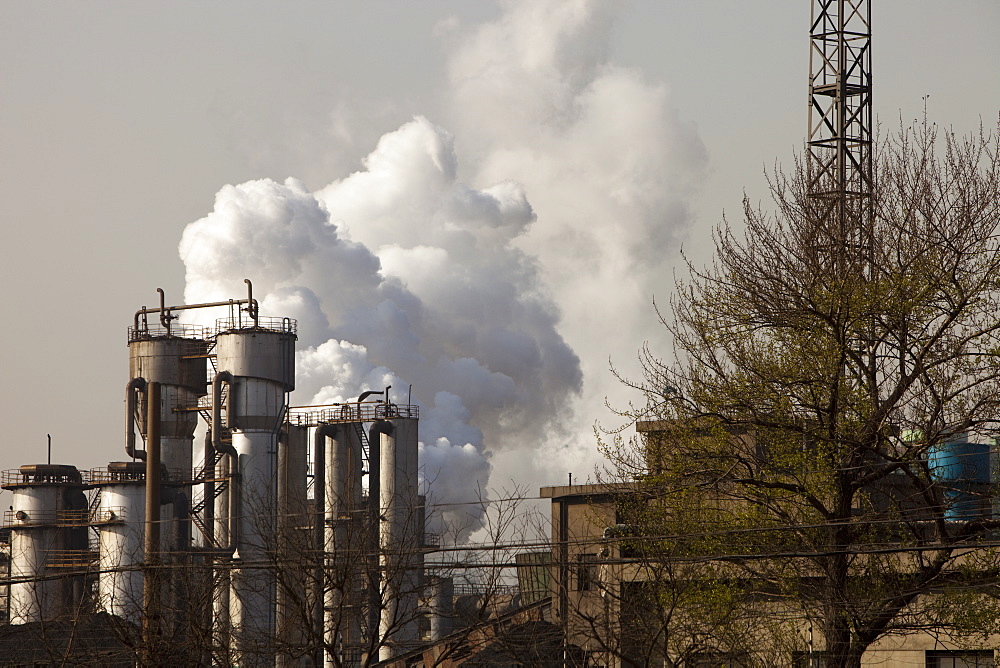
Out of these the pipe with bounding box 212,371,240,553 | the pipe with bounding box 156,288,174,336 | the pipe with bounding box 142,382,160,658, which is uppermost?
the pipe with bounding box 156,288,174,336

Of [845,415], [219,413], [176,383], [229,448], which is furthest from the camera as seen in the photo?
[176,383]

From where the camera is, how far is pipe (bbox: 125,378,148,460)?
2237 inches

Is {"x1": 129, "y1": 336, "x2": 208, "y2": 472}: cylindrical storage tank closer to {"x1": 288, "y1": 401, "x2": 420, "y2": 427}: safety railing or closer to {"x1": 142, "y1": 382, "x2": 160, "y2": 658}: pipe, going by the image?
{"x1": 288, "y1": 401, "x2": 420, "y2": 427}: safety railing

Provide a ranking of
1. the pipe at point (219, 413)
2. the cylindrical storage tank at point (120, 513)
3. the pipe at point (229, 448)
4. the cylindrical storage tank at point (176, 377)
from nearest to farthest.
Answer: the pipe at point (229, 448) < the cylindrical storage tank at point (120, 513) < the pipe at point (219, 413) < the cylindrical storage tank at point (176, 377)

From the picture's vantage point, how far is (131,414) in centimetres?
5678

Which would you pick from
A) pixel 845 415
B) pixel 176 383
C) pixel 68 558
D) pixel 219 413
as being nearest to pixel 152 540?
pixel 845 415

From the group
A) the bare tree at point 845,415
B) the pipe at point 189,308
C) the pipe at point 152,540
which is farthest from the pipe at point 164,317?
the bare tree at point 845,415

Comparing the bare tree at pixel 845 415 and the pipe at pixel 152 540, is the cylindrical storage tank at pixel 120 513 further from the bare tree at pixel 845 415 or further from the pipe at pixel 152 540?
the bare tree at pixel 845 415

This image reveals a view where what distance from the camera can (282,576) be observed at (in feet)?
79.7

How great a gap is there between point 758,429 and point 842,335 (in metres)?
2.16

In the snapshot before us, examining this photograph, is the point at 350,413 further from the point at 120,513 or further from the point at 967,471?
the point at 967,471

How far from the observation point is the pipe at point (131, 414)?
56812mm

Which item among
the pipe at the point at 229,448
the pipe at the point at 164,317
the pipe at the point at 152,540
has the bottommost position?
the pipe at the point at 152,540

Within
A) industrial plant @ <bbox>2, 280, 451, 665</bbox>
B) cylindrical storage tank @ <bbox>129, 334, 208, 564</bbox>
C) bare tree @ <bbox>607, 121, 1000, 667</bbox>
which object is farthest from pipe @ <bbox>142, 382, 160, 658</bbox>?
cylindrical storage tank @ <bbox>129, 334, 208, 564</bbox>
